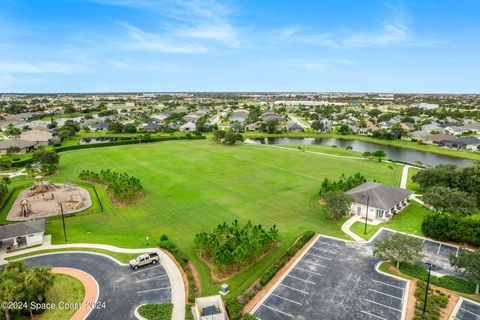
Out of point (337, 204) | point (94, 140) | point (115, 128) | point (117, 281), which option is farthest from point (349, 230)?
point (115, 128)

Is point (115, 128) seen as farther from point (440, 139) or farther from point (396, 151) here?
point (440, 139)

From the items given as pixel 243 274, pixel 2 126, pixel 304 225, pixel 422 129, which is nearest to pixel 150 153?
pixel 304 225

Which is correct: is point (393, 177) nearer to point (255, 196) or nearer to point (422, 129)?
point (255, 196)

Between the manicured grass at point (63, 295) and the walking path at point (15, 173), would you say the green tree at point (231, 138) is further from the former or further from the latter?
the manicured grass at point (63, 295)

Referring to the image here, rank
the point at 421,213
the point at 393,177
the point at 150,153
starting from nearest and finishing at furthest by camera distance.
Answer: the point at 421,213 < the point at 393,177 < the point at 150,153

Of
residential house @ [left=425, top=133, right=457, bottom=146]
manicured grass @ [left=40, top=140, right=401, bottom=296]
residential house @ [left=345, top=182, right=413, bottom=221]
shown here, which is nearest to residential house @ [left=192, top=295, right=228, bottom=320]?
manicured grass @ [left=40, top=140, right=401, bottom=296]

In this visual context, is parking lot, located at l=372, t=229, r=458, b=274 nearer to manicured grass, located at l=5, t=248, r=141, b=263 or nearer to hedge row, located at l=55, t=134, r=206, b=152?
manicured grass, located at l=5, t=248, r=141, b=263
